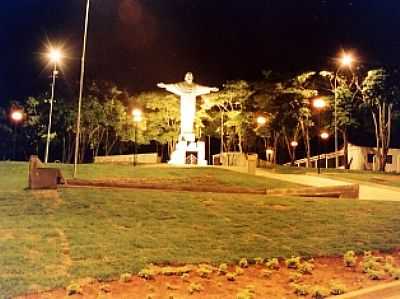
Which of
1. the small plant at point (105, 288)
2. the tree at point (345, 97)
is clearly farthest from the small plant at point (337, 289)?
the tree at point (345, 97)

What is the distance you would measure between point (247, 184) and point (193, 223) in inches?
379

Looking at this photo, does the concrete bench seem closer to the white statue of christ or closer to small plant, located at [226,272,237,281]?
small plant, located at [226,272,237,281]

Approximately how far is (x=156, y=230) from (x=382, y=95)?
28964 millimetres

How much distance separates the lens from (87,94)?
41406mm

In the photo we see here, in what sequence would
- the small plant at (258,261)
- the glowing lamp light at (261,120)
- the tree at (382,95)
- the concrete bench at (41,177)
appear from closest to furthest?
the small plant at (258,261) → the concrete bench at (41,177) → the tree at (382,95) → the glowing lamp light at (261,120)

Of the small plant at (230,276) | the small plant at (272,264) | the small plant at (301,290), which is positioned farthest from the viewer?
the small plant at (272,264)

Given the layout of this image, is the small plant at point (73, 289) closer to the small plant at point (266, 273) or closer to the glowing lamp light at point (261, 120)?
the small plant at point (266, 273)

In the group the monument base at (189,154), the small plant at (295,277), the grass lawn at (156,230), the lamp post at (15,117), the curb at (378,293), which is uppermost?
the lamp post at (15,117)

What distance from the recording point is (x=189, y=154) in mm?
34844

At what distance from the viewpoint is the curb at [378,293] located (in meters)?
7.57

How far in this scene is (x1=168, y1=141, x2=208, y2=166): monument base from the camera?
1364 inches

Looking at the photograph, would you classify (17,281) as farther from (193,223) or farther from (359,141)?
(359,141)

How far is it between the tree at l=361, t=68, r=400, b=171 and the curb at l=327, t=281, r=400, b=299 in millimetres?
29532

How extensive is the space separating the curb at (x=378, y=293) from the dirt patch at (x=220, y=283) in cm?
27
